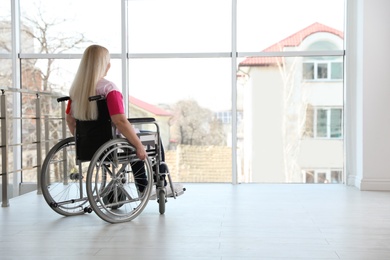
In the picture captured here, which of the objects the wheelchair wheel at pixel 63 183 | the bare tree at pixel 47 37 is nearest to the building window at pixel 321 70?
the bare tree at pixel 47 37

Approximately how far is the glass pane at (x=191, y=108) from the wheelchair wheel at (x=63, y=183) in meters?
0.88

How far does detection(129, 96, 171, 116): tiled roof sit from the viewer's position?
4.96 metres

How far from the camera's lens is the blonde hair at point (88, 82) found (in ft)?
9.80

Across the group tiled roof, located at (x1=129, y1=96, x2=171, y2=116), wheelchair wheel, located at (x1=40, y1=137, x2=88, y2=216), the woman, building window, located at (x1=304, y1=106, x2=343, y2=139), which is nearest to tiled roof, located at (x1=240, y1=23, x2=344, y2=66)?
building window, located at (x1=304, y1=106, x2=343, y2=139)

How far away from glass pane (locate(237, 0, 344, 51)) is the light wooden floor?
1515 mm

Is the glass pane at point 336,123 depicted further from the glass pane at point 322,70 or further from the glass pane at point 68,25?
the glass pane at point 68,25

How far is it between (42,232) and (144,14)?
2.71 m

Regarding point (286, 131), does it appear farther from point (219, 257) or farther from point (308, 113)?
point (219, 257)

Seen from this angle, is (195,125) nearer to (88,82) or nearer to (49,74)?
(49,74)

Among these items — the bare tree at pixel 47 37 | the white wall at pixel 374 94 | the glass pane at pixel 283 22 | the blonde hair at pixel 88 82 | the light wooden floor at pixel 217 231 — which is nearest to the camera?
the light wooden floor at pixel 217 231

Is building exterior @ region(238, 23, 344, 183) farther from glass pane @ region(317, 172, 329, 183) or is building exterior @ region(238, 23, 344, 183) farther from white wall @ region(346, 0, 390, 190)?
white wall @ region(346, 0, 390, 190)

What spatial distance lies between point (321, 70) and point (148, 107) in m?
1.57

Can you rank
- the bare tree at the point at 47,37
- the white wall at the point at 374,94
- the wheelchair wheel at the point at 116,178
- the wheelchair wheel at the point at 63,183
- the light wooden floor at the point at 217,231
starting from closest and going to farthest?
the light wooden floor at the point at 217,231, the wheelchair wheel at the point at 116,178, the wheelchair wheel at the point at 63,183, the white wall at the point at 374,94, the bare tree at the point at 47,37

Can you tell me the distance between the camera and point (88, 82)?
9.95ft
